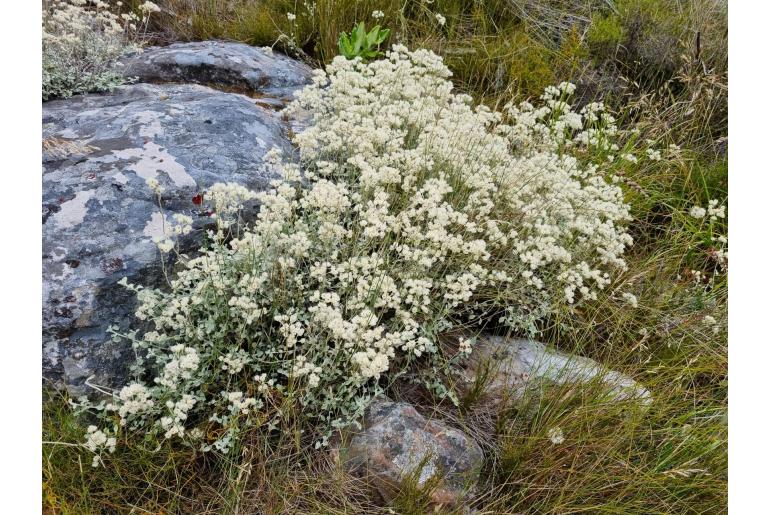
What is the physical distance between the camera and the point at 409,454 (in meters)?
2.19

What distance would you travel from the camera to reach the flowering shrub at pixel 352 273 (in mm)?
2178

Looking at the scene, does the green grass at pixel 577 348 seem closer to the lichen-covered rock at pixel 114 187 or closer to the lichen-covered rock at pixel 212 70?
the lichen-covered rock at pixel 114 187

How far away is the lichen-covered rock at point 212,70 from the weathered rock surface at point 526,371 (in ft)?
8.02

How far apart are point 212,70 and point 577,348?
312cm

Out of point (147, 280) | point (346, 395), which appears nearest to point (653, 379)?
point (346, 395)

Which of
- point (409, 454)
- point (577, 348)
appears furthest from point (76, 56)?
point (577, 348)

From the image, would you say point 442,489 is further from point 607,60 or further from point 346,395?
point 607,60

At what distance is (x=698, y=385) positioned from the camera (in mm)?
2979

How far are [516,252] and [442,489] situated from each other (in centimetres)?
119

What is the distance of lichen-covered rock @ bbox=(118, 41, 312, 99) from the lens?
4.07 meters

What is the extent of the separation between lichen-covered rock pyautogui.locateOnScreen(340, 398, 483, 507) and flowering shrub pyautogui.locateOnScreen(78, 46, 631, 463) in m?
0.13

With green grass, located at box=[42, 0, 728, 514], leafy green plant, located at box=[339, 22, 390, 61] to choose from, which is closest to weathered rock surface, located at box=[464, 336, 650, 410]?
green grass, located at box=[42, 0, 728, 514]

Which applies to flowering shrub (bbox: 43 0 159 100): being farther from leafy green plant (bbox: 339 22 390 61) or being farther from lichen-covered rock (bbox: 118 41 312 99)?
leafy green plant (bbox: 339 22 390 61)

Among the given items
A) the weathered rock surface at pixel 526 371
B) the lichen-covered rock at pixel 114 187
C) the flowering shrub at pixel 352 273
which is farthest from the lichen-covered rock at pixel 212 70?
the weathered rock surface at pixel 526 371
